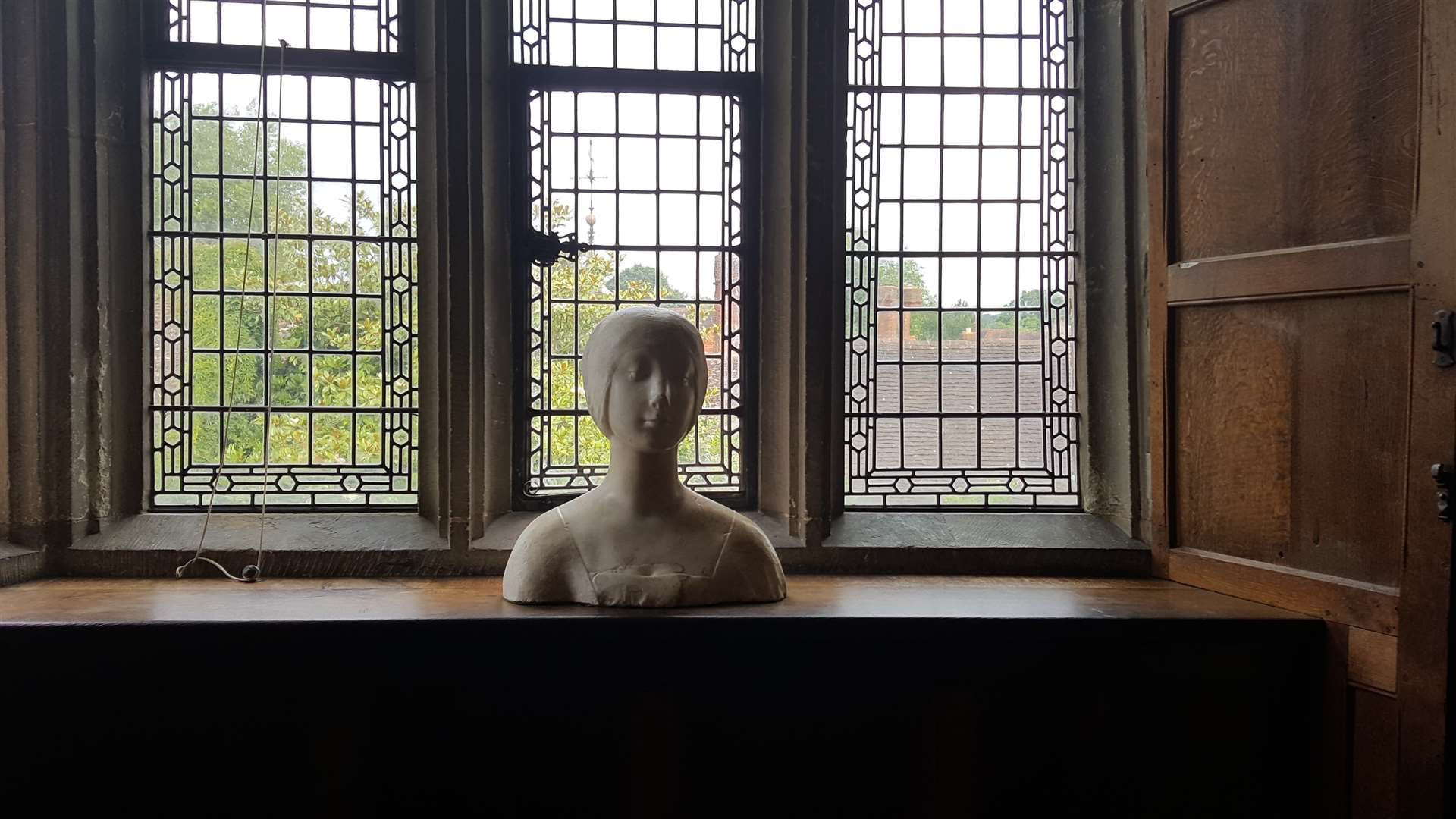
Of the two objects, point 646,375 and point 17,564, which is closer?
point 646,375

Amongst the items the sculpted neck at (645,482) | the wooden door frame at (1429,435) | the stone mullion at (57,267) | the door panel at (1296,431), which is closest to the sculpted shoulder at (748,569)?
the sculpted neck at (645,482)

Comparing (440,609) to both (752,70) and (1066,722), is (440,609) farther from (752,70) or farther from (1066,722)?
(752,70)

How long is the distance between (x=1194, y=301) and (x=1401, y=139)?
53 centimetres

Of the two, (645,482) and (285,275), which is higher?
(285,275)

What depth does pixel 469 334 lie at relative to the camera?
2414mm

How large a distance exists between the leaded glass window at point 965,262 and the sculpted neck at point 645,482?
2.68 feet

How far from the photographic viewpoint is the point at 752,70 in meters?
2.66

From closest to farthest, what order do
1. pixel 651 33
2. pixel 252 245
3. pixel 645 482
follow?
pixel 645 482, pixel 252 245, pixel 651 33

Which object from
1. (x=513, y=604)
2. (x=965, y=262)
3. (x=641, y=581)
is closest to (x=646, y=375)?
(x=641, y=581)

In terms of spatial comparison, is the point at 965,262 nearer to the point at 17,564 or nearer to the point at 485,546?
the point at 485,546

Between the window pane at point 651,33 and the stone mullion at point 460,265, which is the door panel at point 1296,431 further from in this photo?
the stone mullion at point 460,265

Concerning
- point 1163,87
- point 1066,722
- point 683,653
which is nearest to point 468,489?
point 683,653

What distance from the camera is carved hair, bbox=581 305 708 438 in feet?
6.19

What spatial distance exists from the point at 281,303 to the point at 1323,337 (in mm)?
2694
